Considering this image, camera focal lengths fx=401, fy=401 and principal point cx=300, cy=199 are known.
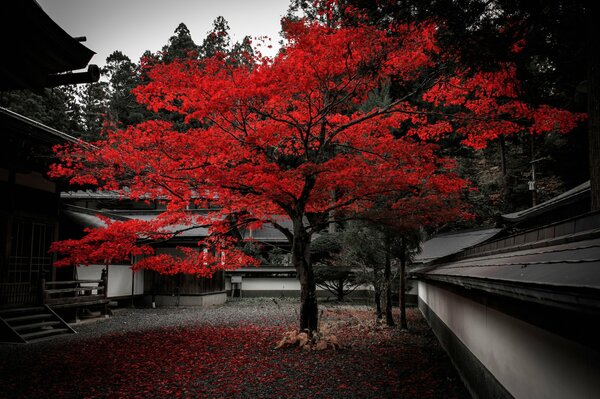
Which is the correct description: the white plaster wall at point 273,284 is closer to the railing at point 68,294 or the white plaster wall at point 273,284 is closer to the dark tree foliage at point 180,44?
the railing at point 68,294

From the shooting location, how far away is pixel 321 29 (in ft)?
28.5

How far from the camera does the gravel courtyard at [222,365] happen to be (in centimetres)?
680

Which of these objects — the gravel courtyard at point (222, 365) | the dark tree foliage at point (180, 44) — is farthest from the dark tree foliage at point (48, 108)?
the gravel courtyard at point (222, 365)

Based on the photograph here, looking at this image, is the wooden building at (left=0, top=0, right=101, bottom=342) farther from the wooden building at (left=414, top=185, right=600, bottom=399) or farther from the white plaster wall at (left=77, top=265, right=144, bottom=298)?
the wooden building at (left=414, top=185, right=600, bottom=399)

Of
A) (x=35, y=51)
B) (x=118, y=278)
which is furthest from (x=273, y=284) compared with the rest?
(x=35, y=51)

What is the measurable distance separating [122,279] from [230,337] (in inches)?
398

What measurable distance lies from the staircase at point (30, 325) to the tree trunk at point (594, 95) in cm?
1307

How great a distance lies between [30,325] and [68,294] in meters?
4.12

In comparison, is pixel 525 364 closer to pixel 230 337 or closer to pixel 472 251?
pixel 472 251

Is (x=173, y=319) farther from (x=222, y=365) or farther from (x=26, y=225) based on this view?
(x=222, y=365)

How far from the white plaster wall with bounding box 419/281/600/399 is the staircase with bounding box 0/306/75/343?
1127cm

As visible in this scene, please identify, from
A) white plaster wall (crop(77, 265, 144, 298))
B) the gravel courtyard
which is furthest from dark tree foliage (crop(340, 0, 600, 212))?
white plaster wall (crop(77, 265, 144, 298))

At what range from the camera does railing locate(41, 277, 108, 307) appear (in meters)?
12.9

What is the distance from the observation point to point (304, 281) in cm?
1104
